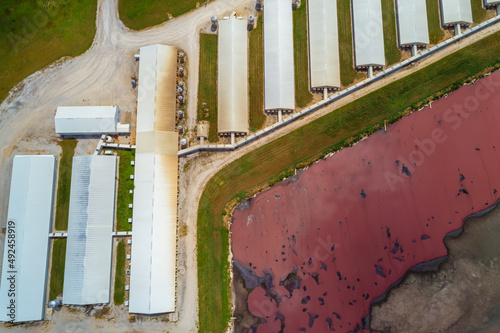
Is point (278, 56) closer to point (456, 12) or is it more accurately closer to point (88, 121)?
point (456, 12)

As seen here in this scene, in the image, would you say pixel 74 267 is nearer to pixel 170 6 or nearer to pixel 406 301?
pixel 170 6

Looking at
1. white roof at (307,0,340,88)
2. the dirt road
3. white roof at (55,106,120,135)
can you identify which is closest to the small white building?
white roof at (55,106,120,135)

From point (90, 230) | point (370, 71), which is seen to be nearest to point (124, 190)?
point (90, 230)

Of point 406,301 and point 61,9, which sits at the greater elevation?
point 61,9

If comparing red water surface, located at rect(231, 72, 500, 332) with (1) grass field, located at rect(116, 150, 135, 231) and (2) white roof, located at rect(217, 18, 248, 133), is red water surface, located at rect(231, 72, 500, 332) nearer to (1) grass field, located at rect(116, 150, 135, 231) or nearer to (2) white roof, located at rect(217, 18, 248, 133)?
(2) white roof, located at rect(217, 18, 248, 133)

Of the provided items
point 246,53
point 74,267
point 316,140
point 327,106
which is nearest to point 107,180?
point 74,267

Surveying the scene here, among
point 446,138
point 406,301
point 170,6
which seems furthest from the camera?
point 170,6

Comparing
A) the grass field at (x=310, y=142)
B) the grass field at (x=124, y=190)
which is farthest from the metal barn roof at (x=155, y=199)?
the grass field at (x=310, y=142)
